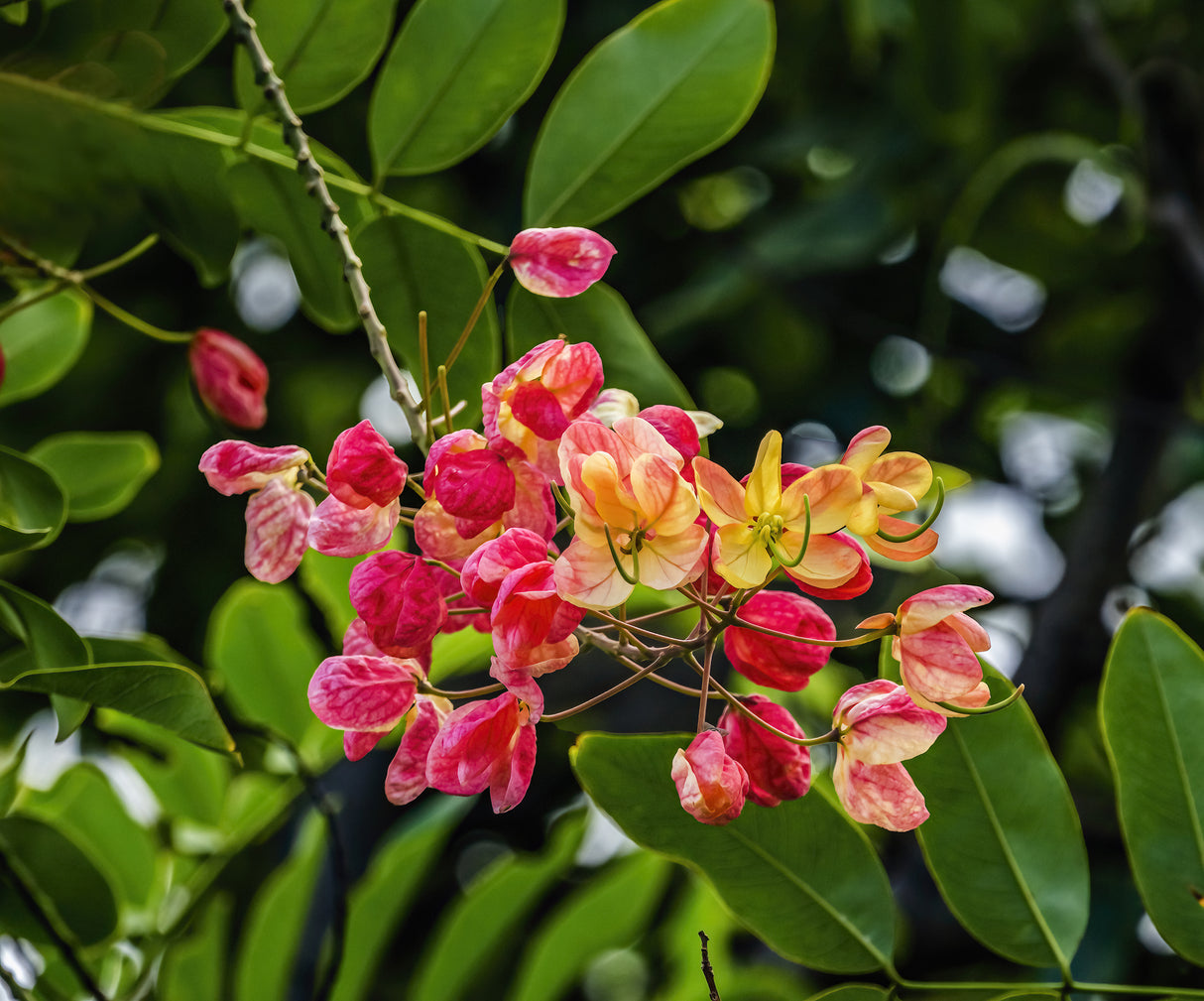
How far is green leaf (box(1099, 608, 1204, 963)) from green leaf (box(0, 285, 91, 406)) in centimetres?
72

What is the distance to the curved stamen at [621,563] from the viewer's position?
0.34 metres

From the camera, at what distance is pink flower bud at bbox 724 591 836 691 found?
459mm

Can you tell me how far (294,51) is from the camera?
0.59 meters

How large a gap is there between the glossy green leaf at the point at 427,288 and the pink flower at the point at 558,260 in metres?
0.10

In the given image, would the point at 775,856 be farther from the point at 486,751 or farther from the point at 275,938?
the point at 275,938

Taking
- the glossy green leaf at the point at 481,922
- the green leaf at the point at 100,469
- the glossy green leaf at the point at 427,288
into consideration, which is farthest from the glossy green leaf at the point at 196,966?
the glossy green leaf at the point at 427,288

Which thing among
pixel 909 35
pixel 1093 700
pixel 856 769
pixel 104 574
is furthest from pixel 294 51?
pixel 1093 700

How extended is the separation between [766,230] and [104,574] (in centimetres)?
109

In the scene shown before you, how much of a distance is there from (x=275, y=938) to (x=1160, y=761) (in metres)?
0.67

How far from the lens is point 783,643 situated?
1.51ft

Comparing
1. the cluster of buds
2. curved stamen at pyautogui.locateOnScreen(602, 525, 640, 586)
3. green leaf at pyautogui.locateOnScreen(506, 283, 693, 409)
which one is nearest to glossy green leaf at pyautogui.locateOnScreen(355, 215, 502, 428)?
green leaf at pyautogui.locateOnScreen(506, 283, 693, 409)

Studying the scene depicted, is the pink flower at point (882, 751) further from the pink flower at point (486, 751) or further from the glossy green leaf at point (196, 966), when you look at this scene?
the glossy green leaf at point (196, 966)

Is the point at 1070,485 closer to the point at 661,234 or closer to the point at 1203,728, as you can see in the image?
the point at 661,234

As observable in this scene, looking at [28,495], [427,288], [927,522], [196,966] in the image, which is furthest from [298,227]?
[196,966]
